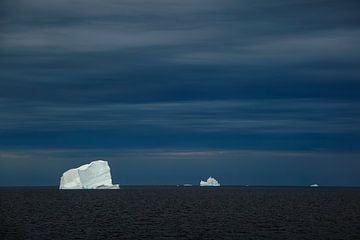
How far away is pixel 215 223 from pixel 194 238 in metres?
20.8

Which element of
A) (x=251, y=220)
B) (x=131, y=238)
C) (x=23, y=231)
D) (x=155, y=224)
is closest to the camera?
(x=131, y=238)

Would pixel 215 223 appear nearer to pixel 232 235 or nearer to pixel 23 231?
pixel 232 235

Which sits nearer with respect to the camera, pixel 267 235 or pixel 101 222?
pixel 267 235

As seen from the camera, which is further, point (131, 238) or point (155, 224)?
point (155, 224)

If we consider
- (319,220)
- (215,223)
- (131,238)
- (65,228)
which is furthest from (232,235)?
(319,220)

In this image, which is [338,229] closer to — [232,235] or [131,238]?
[232,235]

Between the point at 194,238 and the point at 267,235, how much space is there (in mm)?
9041

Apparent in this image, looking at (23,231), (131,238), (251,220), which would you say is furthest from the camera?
(251,220)

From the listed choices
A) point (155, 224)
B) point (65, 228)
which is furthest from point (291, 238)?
point (65, 228)

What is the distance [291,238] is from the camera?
6394 cm

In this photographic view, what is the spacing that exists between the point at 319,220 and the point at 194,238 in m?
33.8

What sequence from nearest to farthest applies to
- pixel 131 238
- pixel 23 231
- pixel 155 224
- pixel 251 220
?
pixel 131 238 < pixel 23 231 < pixel 155 224 < pixel 251 220

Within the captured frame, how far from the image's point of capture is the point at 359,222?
85375 mm

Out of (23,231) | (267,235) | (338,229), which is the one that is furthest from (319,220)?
(23,231)
